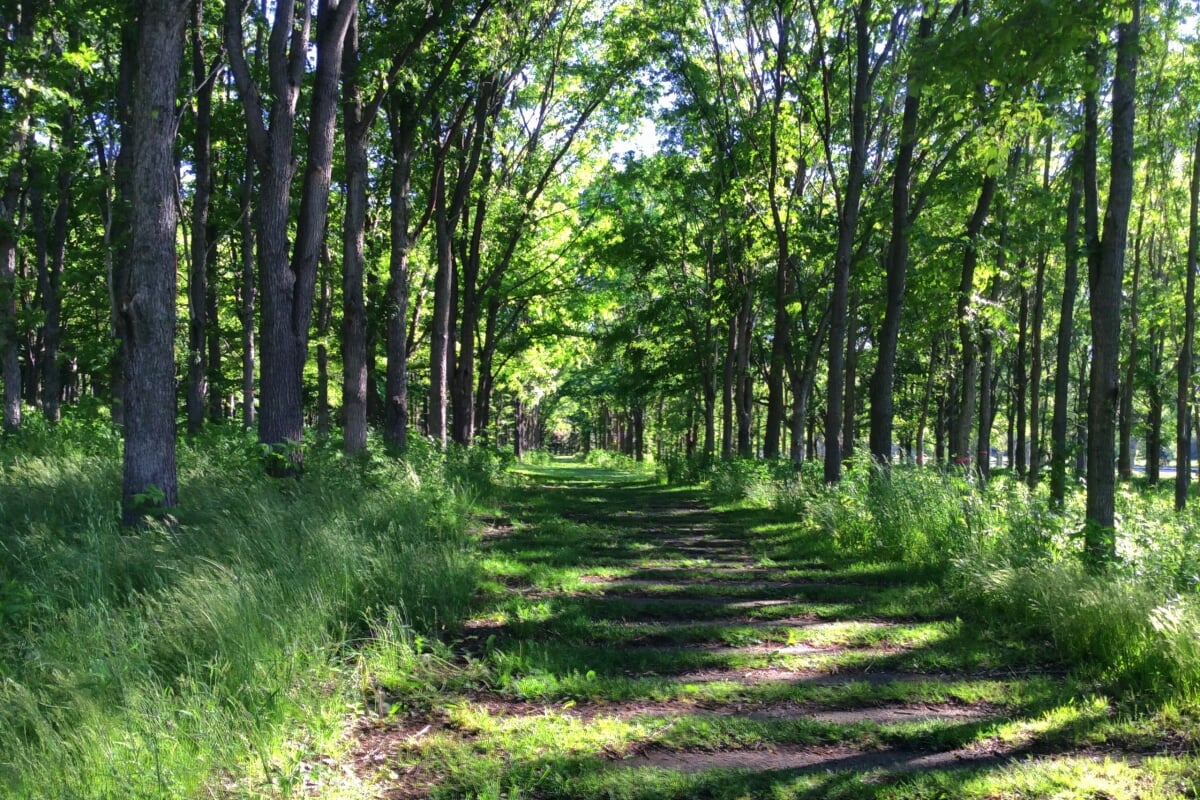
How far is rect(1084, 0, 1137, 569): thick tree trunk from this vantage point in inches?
250

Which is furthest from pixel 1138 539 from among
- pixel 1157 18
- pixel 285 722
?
pixel 1157 18

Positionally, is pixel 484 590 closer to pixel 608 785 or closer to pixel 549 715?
pixel 549 715

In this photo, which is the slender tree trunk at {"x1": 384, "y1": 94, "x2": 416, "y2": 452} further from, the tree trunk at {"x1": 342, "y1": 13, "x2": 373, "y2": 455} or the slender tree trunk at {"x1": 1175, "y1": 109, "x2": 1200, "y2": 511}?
the slender tree trunk at {"x1": 1175, "y1": 109, "x2": 1200, "y2": 511}

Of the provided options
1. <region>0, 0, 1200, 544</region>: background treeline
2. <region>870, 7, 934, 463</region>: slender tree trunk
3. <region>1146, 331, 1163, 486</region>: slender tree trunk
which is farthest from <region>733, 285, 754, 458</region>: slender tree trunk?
<region>1146, 331, 1163, 486</region>: slender tree trunk

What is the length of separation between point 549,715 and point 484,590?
2718 mm

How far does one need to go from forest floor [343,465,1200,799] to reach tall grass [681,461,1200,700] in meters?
0.25

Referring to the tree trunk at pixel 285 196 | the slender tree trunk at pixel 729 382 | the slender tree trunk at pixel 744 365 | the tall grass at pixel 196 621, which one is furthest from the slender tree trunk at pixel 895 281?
the slender tree trunk at pixel 729 382

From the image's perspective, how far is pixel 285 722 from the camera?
12.1 feet

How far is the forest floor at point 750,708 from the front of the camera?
354cm

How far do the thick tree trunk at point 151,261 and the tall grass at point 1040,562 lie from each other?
7.33 m

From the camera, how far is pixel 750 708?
4.43 m

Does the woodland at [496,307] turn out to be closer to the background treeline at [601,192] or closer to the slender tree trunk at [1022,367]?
the background treeline at [601,192]

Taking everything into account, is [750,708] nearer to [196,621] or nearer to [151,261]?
[196,621]

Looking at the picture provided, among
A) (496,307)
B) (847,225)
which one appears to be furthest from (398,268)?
(496,307)
